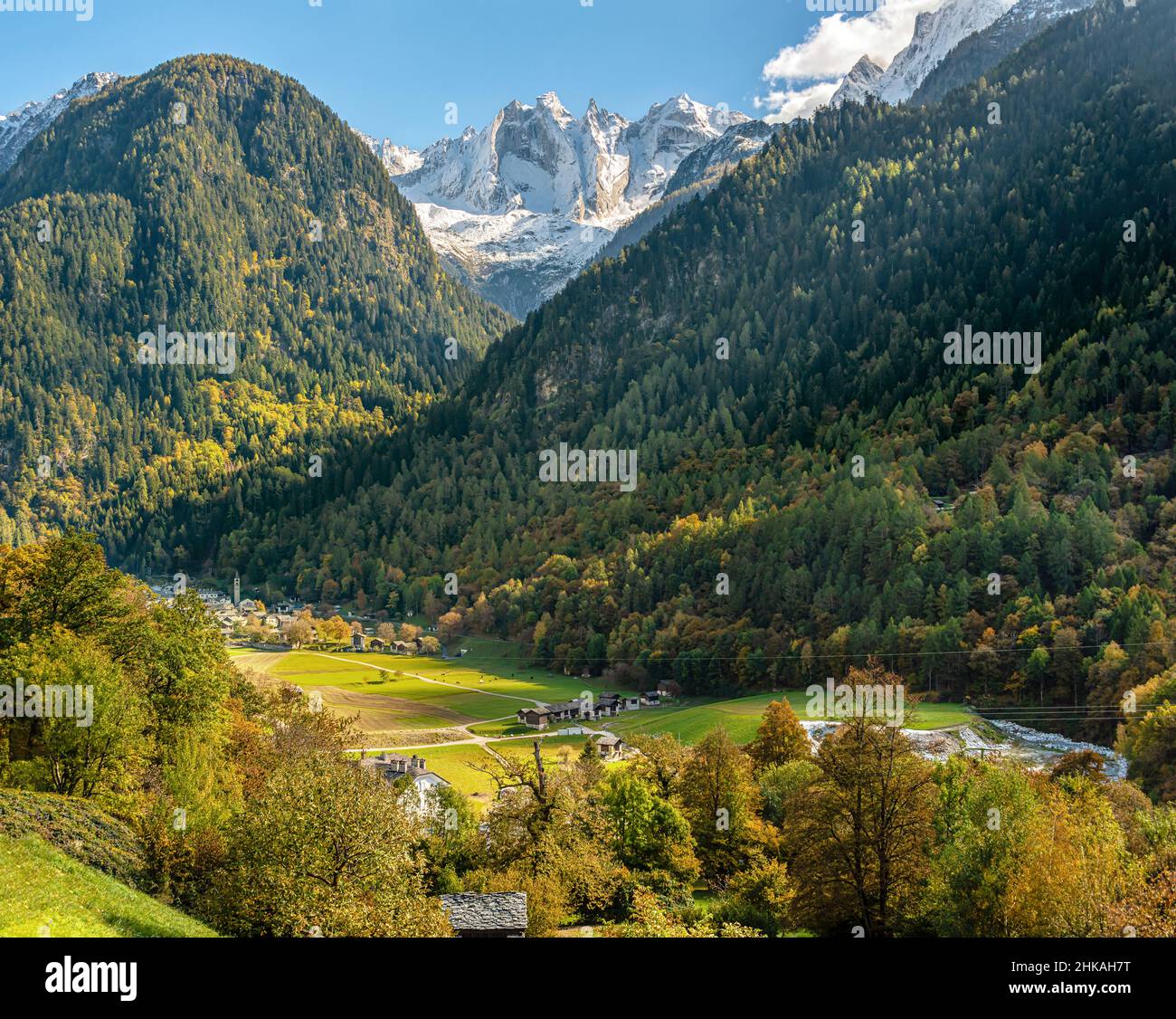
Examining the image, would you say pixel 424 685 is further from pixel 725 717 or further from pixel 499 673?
pixel 725 717

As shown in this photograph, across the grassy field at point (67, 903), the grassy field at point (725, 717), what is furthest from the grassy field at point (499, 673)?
the grassy field at point (67, 903)

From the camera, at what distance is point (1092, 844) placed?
4047 centimetres

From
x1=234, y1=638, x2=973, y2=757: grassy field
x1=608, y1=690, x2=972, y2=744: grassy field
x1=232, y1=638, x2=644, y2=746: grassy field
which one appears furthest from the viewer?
x1=232, y1=638, x2=644, y2=746: grassy field

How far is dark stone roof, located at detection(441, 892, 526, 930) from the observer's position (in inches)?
1534

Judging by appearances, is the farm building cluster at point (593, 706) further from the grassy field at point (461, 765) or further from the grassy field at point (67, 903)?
the grassy field at point (67, 903)

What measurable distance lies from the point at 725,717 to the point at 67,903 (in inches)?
3177

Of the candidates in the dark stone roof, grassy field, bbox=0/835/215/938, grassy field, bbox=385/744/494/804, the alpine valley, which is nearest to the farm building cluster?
the alpine valley

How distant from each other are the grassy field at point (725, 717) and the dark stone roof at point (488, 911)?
169 ft

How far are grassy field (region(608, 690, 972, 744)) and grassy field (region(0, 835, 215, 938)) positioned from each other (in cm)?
6349

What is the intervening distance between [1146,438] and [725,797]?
111483mm

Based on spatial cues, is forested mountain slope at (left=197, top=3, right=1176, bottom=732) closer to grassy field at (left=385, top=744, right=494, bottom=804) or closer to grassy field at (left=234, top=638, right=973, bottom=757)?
grassy field at (left=234, top=638, right=973, bottom=757)

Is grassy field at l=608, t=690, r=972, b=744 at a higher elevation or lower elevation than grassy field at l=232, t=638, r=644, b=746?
higher
